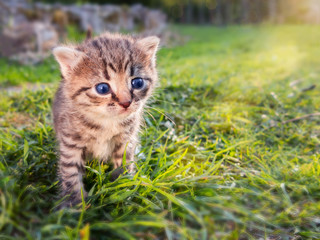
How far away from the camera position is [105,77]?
201 centimetres

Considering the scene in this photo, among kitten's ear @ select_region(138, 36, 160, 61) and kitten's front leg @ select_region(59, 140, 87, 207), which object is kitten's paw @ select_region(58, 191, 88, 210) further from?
kitten's ear @ select_region(138, 36, 160, 61)

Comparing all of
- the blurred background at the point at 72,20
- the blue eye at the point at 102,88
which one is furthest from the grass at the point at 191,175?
the blurred background at the point at 72,20

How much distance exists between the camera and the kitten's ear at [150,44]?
2301 millimetres

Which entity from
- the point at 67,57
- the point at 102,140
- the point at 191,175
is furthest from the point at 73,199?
the point at 67,57

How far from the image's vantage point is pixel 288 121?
3.11 meters

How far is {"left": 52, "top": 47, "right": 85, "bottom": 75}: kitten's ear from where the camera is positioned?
6.73 feet

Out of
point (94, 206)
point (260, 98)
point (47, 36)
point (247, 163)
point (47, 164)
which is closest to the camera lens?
point (94, 206)

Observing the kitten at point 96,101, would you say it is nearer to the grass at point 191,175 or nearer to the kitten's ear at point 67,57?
the kitten's ear at point 67,57

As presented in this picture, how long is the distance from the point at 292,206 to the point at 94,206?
1255 millimetres

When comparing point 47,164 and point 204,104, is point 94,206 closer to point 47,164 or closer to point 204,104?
point 47,164

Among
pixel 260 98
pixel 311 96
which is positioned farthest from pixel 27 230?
pixel 311 96

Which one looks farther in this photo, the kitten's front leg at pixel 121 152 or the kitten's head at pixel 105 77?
the kitten's front leg at pixel 121 152

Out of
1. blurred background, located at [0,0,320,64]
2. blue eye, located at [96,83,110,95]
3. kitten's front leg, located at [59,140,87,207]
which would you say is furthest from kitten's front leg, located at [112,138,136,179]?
blurred background, located at [0,0,320,64]

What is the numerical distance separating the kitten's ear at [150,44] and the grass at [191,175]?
0.58 m
